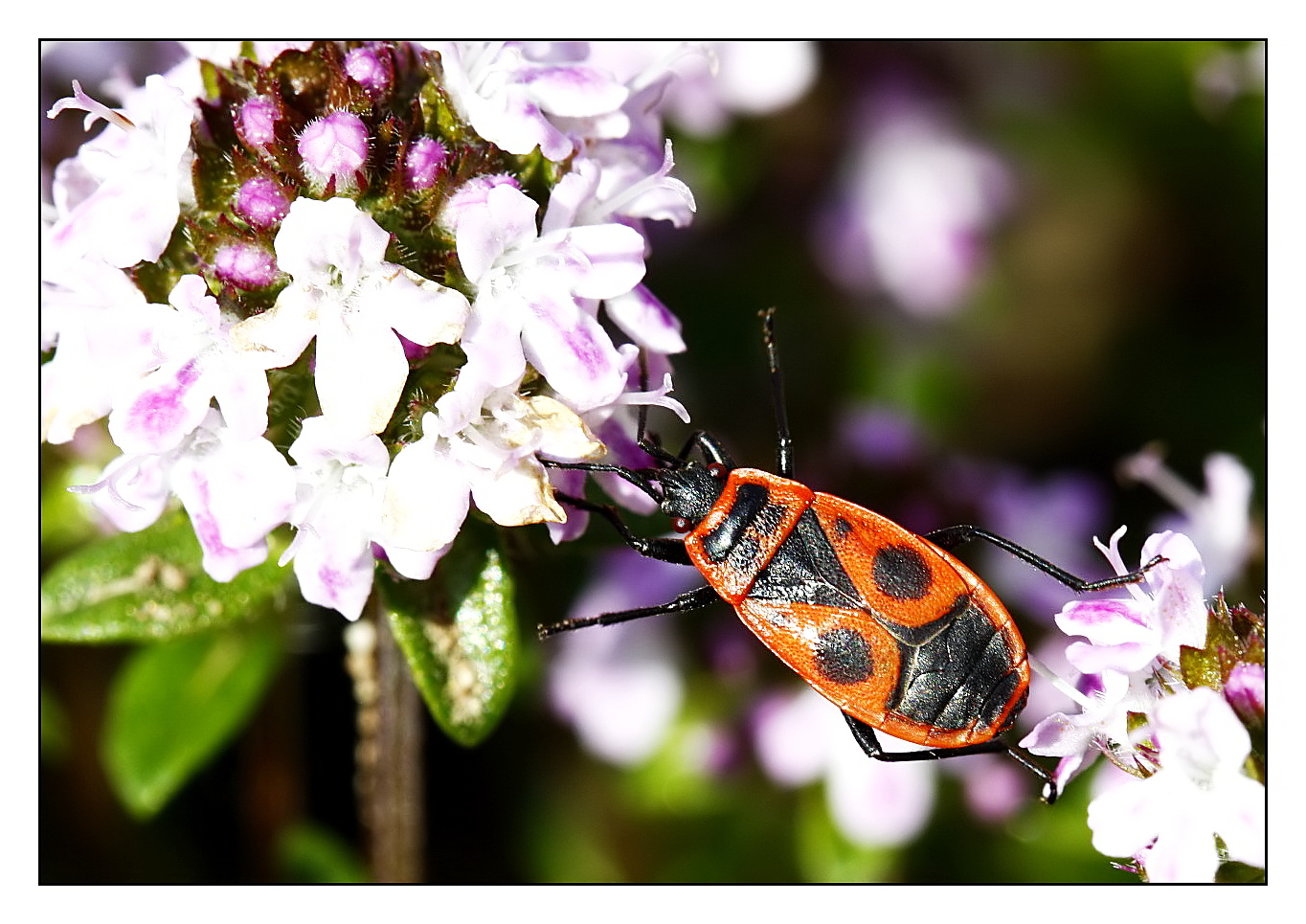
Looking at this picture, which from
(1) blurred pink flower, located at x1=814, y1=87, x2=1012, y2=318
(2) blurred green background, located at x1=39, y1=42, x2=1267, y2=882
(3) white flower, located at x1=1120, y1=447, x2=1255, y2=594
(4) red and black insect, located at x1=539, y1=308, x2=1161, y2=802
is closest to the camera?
(4) red and black insect, located at x1=539, y1=308, x2=1161, y2=802

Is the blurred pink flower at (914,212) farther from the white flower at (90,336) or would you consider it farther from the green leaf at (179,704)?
the white flower at (90,336)

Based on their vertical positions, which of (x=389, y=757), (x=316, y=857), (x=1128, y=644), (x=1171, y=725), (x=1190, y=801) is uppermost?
(x=1128, y=644)

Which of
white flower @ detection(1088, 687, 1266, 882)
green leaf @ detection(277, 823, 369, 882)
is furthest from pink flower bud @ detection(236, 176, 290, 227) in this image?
green leaf @ detection(277, 823, 369, 882)

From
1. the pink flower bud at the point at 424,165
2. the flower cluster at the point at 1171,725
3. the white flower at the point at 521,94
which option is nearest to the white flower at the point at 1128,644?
the flower cluster at the point at 1171,725

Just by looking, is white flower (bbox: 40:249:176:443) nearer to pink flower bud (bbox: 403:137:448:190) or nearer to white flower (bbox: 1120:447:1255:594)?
pink flower bud (bbox: 403:137:448:190)

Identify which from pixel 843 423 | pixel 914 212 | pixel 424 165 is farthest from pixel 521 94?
pixel 914 212

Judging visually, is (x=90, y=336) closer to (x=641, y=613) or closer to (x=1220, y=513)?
(x=641, y=613)
